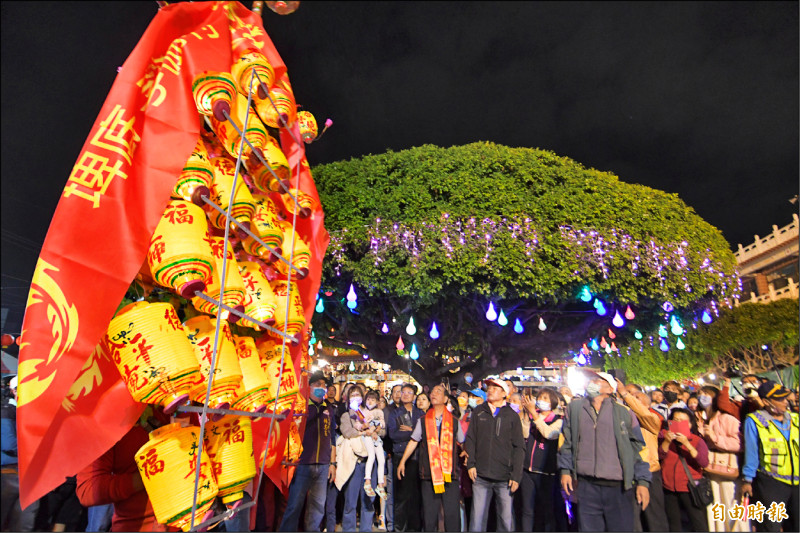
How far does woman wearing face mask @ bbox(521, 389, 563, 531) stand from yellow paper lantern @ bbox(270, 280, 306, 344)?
15.5 ft

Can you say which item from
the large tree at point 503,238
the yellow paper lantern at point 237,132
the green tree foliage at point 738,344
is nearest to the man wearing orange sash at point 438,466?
the large tree at point 503,238

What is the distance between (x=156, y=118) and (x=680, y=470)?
693 cm

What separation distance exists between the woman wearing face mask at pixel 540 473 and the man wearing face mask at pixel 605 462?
3.53ft

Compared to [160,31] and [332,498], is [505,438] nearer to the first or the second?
[332,498]

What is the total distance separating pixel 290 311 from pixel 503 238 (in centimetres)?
683

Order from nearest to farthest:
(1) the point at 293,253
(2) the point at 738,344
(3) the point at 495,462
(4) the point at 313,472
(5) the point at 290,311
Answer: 1. (5) the point at 290,311
2. (1) the point at 293,253
3. (3) the point at 495,462
4. (4) the point at 313,472
5. (2) the point at 738,344

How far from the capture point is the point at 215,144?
2.87 m

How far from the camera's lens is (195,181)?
2379 millimetres

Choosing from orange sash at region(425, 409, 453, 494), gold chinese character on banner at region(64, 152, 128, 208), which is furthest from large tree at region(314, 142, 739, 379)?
gold chinese character on banner at region(64, 152, 128, 208)

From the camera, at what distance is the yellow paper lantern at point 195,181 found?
7.70 feet

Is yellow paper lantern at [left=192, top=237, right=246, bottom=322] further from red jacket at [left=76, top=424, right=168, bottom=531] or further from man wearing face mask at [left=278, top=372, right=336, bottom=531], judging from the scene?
man wearing face mask at [left=278, top=372, right=336, bottom=531]

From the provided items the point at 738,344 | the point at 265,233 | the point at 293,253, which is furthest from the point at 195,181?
the point at 738,344

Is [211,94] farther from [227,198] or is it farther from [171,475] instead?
[171,475]

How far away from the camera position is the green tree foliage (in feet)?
60.8
